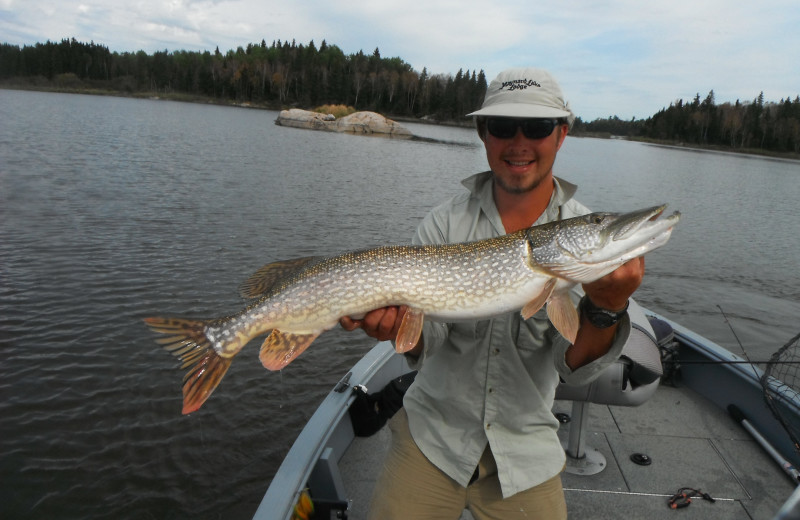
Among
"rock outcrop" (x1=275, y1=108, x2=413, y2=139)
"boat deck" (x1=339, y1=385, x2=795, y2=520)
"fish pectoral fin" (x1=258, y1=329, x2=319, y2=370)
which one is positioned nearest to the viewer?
"fish pectoral fin" (x1=258, y1=329, x2=319, y2=370)

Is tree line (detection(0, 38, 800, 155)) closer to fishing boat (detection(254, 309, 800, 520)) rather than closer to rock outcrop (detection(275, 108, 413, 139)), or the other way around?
rock outcrop (detection(275, 108, 413, 139))

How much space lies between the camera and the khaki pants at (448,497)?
213cm

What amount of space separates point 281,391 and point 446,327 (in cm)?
385

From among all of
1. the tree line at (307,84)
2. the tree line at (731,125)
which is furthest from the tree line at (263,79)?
the tree line at (731,125)

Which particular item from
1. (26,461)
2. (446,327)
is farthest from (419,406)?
(26,461)

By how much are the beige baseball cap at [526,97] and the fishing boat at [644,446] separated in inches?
58.6

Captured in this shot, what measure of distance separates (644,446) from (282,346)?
2.88 meters

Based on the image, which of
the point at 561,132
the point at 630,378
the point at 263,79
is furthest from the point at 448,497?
the point at 263,79

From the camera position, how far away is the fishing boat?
2.89 meters

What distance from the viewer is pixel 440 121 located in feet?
286

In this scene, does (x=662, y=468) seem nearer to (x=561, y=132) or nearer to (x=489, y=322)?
(x=489, y=322)

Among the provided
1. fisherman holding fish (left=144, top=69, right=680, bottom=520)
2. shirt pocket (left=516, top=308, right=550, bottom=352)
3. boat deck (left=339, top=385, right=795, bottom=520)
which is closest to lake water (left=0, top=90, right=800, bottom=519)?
boat deck (left=339, top=385, right=795, bottom=520)

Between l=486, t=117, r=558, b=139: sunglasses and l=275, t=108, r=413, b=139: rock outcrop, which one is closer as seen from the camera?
l=486, t=117, r=558, b=139: sunglasses

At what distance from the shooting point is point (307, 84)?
82750 mm
